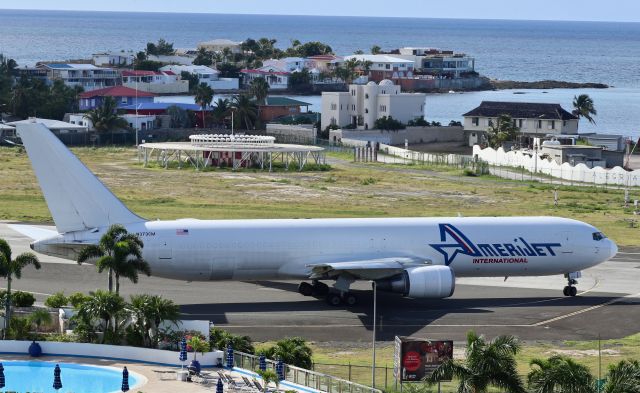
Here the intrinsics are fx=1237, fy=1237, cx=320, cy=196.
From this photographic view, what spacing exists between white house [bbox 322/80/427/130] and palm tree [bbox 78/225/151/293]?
11947 cm

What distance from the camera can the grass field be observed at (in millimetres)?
103500

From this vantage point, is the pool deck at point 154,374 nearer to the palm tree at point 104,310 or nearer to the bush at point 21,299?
the palm tree at point 104,310

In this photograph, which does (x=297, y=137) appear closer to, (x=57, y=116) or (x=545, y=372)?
(x=57, y=116)

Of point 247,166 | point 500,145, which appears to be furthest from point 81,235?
point 500,145

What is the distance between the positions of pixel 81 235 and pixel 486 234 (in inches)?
898

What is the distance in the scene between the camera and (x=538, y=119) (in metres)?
170

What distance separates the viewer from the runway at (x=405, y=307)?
208ft

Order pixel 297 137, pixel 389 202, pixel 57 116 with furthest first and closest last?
pixel 57 116 → pixel 297 137 → pixel 389 202

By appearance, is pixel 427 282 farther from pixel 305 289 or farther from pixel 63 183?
pixel 63 183

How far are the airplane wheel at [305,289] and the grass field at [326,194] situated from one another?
2862 centimetres

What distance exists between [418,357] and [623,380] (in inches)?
347

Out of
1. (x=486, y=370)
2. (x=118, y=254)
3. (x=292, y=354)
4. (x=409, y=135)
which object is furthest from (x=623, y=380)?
(x=409, y=135)

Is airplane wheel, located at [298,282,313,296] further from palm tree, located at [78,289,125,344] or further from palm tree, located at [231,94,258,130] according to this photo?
palm tree, located at [231,94,258,130]

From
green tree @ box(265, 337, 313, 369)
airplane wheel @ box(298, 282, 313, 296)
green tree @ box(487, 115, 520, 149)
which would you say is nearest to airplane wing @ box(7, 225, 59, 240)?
airplane wheel @ box(298, 282, 313, 296)
